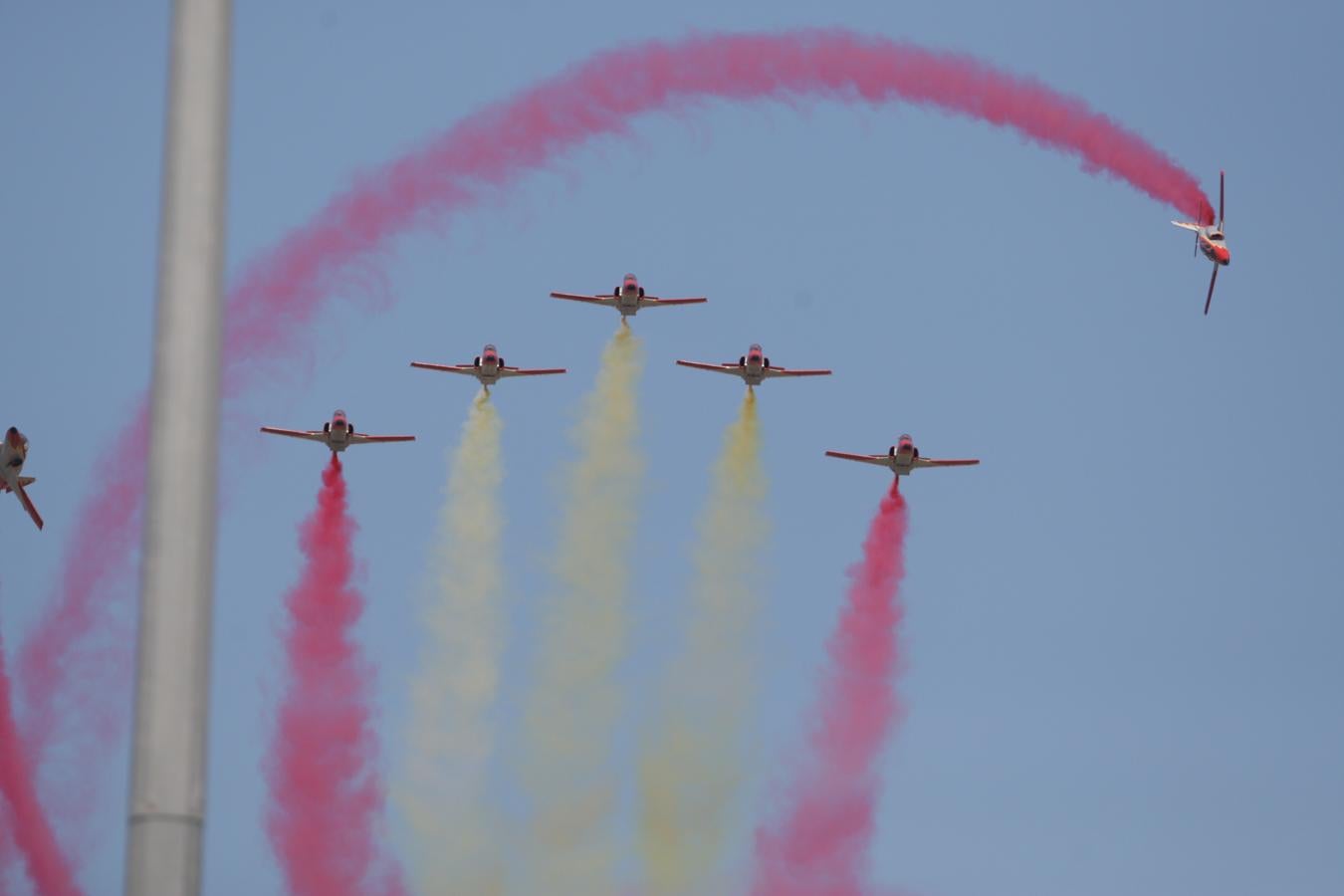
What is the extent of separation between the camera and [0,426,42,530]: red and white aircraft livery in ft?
284

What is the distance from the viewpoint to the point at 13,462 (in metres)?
86.6

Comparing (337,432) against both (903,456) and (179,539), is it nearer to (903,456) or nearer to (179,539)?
(903,456)

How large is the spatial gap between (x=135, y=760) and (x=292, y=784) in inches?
3022

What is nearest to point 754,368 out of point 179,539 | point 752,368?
point 752,368

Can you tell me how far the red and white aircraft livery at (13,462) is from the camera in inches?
3403

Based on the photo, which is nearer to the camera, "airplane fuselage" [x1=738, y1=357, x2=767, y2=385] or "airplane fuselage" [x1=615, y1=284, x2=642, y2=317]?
"airplane fuselage" [x1=738, y1=357, x2=767, y2=385]

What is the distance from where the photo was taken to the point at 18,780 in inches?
3762

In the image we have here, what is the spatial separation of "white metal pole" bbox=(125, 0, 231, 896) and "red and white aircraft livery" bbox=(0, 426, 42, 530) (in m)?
68.2

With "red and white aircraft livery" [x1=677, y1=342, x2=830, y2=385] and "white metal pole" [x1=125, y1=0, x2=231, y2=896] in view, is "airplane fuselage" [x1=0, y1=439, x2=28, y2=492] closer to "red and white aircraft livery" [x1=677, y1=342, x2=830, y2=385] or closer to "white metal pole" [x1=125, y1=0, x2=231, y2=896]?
"red and white aircraft livery" [x1=677, y1=342, x2=830, y2=385]

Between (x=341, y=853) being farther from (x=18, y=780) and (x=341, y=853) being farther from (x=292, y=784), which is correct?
(x=18, y=780)

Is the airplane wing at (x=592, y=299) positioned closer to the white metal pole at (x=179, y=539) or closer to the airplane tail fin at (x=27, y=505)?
the airplane tail fin at (x=27, y=505)

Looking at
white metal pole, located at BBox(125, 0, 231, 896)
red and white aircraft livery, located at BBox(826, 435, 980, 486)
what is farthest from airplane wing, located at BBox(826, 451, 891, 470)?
white metal pole, located at BBox(125, 0, 231, 896)

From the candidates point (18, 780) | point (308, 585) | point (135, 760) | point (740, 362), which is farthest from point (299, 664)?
point (135, 760)

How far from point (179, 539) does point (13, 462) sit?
6863 centimetres
